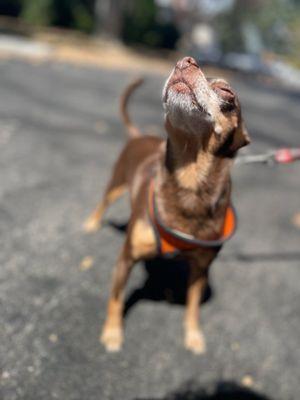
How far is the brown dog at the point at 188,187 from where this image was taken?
2.22 metres

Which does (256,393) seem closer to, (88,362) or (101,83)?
(88,362)

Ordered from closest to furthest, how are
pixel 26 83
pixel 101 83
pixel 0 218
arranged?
pixel 0 218, pixel 26 83, pixel 101 83

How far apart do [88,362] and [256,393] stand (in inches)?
49.3

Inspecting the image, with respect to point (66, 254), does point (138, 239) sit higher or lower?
higher

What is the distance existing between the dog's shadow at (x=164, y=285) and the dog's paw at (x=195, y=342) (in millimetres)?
411

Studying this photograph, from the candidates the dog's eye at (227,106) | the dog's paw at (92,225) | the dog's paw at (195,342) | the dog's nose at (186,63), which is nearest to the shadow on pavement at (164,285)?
the dog's paw at (195,342)

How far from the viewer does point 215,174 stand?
2.56 meters

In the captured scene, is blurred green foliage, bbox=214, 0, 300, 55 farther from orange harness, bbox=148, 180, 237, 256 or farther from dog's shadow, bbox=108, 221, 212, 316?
orange harness, bbox=148, 180, 237, 256

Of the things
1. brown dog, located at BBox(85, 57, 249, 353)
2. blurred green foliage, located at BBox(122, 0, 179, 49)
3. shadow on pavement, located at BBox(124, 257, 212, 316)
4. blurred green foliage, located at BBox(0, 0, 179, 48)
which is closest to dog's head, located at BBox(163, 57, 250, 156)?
brown dog, located at BBox(85, 57, 249, 353)

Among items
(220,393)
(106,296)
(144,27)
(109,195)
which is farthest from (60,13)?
(220,393)

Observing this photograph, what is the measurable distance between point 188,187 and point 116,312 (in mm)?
1237

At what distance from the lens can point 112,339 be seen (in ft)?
10.5

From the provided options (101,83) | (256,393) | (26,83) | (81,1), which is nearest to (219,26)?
(81,1)

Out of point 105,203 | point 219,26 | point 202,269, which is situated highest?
point 202,269
